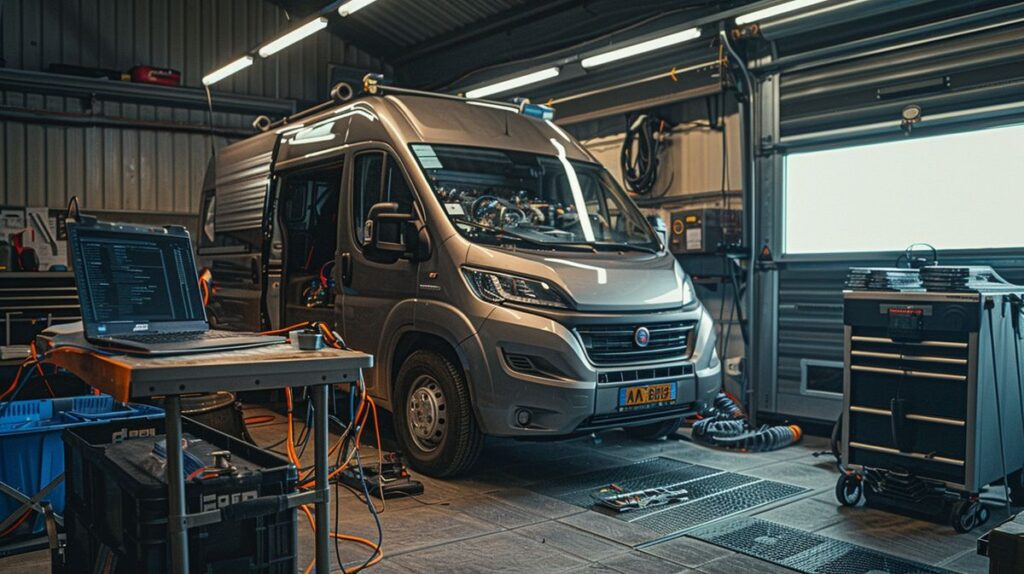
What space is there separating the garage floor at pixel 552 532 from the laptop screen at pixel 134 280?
48.7 inches

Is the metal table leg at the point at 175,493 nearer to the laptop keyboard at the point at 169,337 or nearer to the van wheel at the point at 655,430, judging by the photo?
the laptop keyboard at the point at 169,337

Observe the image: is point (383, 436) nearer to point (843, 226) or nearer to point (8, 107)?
point (843, 226)

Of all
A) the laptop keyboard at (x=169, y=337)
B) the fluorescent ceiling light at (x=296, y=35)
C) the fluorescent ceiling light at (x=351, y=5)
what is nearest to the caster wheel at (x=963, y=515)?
the laptop keyboard at (x=169, y=337)

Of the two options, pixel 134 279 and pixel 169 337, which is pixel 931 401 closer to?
pixel 169 337

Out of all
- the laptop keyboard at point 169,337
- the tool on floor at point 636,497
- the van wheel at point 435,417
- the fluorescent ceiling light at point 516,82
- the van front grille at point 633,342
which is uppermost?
the fluorescent ceiling light at point 516,82

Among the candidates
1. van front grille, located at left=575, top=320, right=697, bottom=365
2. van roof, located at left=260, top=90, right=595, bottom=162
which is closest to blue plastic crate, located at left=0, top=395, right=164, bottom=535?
van front grille, located at left=575, top=320, right=697, bottom=365

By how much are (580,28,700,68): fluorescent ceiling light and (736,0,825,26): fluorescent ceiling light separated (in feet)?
1.45

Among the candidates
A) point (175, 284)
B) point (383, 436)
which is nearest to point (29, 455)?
point (175, 284)

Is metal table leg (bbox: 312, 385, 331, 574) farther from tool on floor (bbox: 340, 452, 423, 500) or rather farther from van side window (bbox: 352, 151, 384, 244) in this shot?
van side window (bbox: 352, 151, 384, 244)

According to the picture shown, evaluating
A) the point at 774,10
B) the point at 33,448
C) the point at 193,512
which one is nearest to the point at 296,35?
the point at 774,10

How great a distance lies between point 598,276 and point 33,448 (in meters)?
2.90

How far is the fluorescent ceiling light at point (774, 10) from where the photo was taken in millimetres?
5840

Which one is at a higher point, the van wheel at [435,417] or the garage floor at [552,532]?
the van wheel at [435,417]

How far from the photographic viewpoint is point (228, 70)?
10.1 meters
